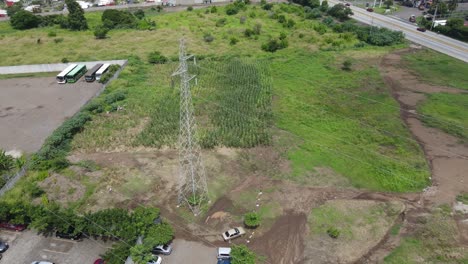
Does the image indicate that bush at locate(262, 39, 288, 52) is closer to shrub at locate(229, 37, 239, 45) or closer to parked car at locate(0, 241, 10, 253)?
shrub at locate(229, 37, 239, 45)

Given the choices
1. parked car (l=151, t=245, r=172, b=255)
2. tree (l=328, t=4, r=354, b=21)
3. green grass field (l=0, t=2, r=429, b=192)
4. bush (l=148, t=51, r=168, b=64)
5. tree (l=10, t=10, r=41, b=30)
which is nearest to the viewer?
parked car (l=151, t=245, r=172, b=255)

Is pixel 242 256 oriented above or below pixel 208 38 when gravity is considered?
below

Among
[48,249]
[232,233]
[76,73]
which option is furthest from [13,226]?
[76,73]

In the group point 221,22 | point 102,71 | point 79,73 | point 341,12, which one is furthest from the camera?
point 341,12

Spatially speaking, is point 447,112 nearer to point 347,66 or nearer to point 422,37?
point 347,66

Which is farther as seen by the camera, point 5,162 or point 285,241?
point 5,162

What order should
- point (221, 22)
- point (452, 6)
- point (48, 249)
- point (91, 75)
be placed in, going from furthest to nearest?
point (452, 6), point (221, 22), point (91, 75), point (48, 249)

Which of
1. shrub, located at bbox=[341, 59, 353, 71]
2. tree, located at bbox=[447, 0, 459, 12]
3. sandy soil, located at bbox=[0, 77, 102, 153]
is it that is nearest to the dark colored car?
sandy soil, located at bbox=[0, 77, 102, 153]

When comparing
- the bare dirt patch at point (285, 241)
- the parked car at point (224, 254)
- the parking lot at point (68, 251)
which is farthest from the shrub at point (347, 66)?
the parked car at point (224, 254)

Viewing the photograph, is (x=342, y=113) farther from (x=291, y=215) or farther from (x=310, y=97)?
(x=291, y=215)
